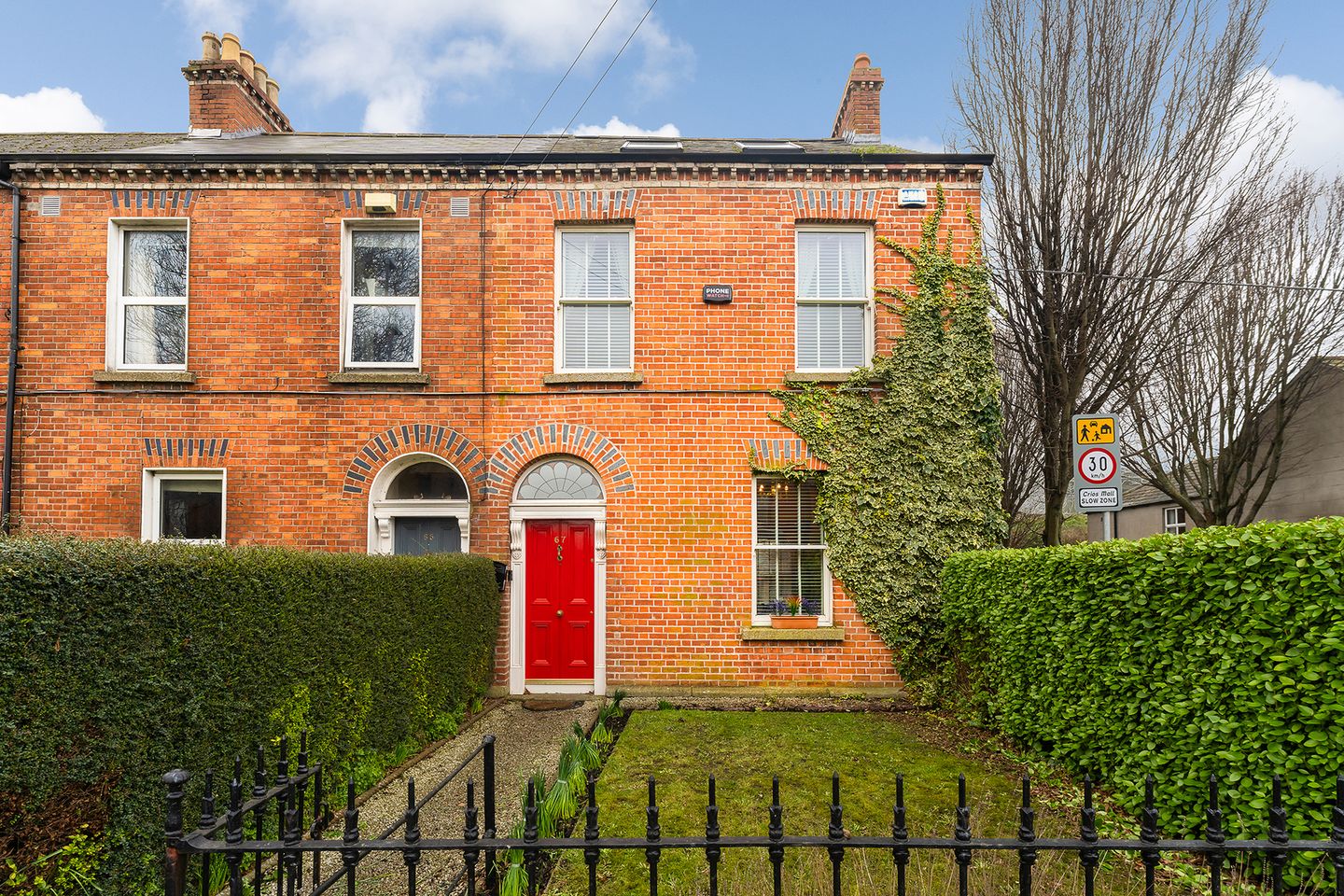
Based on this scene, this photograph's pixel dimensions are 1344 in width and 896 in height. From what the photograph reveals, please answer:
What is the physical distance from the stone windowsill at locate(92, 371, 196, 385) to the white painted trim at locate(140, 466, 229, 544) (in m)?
1.19

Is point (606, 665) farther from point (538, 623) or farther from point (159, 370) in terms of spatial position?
point (159, 370)

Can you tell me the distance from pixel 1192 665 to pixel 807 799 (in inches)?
118

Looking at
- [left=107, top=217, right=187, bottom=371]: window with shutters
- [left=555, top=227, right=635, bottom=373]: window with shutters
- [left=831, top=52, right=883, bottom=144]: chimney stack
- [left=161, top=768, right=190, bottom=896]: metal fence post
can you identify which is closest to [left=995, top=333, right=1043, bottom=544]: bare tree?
[left=831, top=52, right=883, bottom=144]: chimney stack

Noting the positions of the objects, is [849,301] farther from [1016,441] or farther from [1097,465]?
[1016,441]

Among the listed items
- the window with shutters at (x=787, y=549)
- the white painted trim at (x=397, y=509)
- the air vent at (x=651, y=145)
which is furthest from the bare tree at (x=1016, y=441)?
the white painted trim at (x=397, y=509)

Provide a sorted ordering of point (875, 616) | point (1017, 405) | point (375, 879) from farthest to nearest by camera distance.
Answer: point (1017, 405)
point (875, 616)
point (375, 879)

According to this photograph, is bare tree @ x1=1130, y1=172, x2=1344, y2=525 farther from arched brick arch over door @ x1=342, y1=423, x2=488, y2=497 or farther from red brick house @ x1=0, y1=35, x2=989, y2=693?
arched brick arch over door @ x1=342, y1=423, x2=488, y2=497

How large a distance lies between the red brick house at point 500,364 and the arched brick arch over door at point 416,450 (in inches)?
1.6

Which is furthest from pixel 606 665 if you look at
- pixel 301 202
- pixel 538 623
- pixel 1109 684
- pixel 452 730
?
pixel 301 202

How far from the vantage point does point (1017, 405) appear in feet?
56.3

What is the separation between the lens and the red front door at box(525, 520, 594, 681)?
10.3 meters

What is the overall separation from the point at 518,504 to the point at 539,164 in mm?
4795

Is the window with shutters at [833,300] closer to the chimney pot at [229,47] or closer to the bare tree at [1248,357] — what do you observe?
the bare tree at [1248,357]

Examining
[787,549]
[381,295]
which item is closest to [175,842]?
[787,549]
